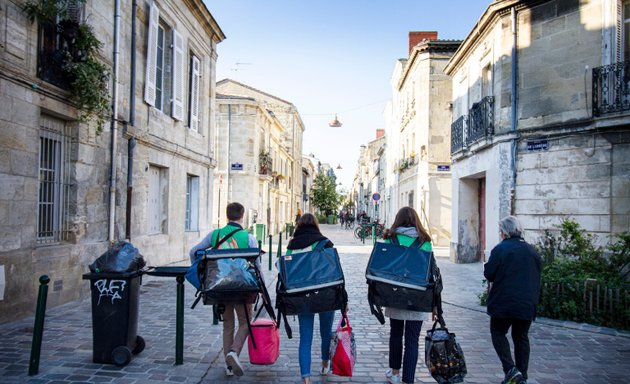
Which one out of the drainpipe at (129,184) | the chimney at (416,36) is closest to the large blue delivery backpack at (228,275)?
the drainpipe at (129,184)

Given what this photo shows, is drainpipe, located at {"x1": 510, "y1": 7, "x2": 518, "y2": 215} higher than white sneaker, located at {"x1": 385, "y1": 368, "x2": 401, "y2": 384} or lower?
higher

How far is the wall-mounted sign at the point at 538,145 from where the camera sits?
1106 cm

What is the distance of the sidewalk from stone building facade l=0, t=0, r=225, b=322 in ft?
Answer: 3.19

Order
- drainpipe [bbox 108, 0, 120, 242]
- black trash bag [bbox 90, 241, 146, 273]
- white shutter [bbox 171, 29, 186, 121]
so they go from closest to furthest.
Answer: black trash bag [bbox 90, 241, 146, 273]
drainpipe [bbox 108, 0, 120, 242]
white shutter [bbox 171, 29, 186, 121]

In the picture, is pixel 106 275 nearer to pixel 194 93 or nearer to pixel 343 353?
pixel 343 353

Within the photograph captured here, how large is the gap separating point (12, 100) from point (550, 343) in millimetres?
7957

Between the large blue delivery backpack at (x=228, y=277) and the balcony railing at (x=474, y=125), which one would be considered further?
the balcony railing at (x=474, y=125)

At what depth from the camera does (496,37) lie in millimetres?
12367

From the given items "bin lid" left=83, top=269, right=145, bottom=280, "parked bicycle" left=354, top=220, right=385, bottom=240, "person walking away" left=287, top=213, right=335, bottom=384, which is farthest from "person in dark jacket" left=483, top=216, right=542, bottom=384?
"parked bicycle" left=354, top=220, right=385, bottom=240

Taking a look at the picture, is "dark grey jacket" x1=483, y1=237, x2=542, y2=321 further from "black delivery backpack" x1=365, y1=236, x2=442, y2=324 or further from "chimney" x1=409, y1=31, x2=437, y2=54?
"chimney" x1=409, y1=31, x2=437, y2=54

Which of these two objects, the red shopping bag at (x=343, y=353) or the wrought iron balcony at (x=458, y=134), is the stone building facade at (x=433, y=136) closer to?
the wrought iron balcony at (x=458, y=134)

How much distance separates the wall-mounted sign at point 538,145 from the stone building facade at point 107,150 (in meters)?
9.10

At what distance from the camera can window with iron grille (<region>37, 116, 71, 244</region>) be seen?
7.62 m

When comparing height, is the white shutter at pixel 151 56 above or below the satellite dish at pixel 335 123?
below
